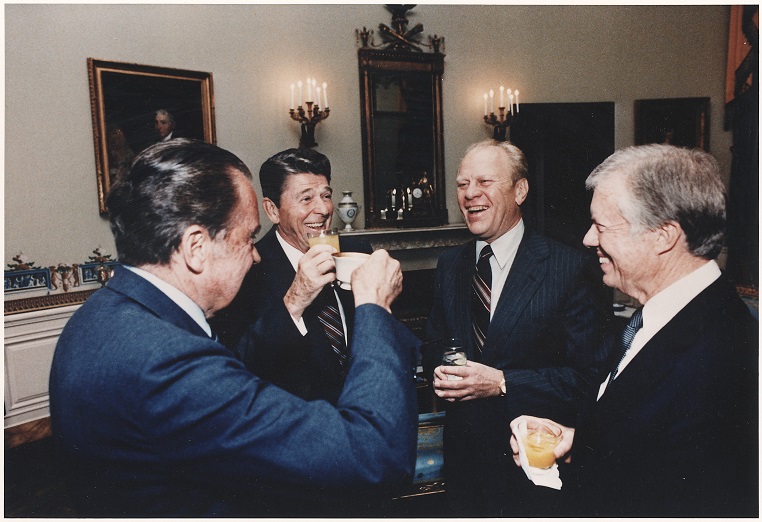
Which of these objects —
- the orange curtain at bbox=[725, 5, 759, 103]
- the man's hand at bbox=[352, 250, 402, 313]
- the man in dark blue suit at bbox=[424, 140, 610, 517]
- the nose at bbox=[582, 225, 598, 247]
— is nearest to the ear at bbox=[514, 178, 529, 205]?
the man in dark blue suit at bbox=[424, 140, 610, 517]

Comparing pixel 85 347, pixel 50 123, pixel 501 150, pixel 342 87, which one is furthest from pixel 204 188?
pixel 342 87

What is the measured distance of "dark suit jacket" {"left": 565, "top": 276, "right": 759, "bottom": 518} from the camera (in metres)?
0.99

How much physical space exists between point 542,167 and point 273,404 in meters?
4.92

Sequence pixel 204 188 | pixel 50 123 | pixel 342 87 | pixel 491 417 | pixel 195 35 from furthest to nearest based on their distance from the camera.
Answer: pixel 342 87, pixel 195 35, pixel 50 123, pixel 491 417, pixel 204 188

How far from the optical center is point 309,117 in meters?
4.39

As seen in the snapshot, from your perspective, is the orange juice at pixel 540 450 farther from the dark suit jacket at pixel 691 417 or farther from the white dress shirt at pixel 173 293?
the white dress shirt at pixel 173 293

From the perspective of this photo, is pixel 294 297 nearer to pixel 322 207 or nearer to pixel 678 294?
pixel 322 207

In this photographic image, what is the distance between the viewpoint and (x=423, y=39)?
5004 mm

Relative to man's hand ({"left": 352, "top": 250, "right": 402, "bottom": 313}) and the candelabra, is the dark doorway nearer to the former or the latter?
the candelabra

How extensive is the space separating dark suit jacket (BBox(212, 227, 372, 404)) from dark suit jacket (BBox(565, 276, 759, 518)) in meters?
0.85

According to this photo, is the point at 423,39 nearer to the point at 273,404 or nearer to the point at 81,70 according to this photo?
the point at 81,70

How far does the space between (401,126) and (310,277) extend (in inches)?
153

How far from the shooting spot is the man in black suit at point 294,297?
1399 mm

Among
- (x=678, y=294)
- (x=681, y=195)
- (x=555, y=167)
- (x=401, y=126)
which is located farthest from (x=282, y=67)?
(x=678, y=294)
